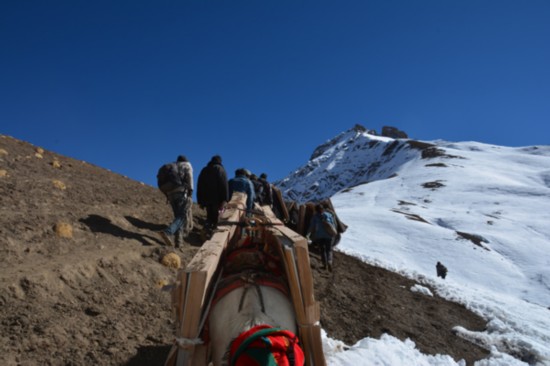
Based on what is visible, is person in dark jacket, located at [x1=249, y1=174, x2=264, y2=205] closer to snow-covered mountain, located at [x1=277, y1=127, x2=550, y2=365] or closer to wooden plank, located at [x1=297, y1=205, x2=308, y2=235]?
wooden plank, located at [x1=297, y1=205, x2=308, y2=235]

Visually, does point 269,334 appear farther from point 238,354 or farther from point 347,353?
point 347,353

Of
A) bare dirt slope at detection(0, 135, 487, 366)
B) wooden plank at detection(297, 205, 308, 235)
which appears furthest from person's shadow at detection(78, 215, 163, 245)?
wooden plank at detection(297, 205, 308, 235)

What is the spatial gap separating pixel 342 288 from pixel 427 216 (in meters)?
40.8

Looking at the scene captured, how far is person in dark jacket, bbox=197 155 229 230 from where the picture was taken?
872cm

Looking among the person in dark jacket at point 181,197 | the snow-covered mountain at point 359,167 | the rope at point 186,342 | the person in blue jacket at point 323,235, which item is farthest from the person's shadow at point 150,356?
the snow-covered mountain at point 359,167

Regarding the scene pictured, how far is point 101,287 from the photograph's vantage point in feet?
15.9

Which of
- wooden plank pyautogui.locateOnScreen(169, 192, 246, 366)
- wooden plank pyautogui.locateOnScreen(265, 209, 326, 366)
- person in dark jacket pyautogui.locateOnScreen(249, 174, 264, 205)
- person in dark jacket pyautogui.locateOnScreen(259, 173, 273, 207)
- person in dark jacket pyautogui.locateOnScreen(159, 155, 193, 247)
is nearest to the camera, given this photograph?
wooden plank pyautogui.locateOnScreen(169, 192, 246, 366)

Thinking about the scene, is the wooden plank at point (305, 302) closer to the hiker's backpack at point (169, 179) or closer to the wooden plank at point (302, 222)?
the hiker's backpack at point (169, 179)

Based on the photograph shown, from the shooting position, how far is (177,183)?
7.61 metres

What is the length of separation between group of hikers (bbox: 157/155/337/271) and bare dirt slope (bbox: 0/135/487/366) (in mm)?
507

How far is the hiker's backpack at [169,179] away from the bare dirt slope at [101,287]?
46.0 inches

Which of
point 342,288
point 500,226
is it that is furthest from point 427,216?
point 342,288

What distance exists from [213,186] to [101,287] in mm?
4239

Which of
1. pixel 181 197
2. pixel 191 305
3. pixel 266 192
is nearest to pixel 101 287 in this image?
pixel 181 197
